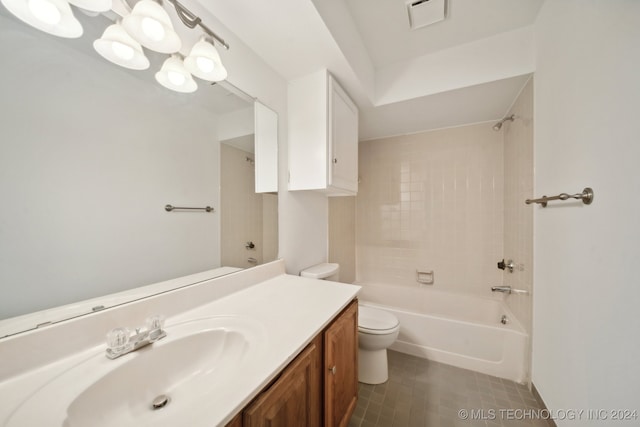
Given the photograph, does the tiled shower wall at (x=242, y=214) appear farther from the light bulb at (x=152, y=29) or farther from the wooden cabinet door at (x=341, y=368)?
the wooden cabinet door at (x=341, y=368)

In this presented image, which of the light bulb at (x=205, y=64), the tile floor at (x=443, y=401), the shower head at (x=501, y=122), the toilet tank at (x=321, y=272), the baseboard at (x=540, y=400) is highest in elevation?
the shower head at (x=501, y=122)

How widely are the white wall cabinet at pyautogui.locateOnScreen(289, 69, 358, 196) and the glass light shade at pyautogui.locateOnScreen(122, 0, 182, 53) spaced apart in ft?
2.63

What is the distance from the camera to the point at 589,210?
35.3 inches

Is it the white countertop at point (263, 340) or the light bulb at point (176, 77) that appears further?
the light bulb at point (176, 77)

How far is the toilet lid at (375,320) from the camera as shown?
5.18 feet

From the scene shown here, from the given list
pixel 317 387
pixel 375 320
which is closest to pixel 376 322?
pixel 375 320

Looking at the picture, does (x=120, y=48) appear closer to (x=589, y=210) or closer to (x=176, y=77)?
(x=176, y=77)

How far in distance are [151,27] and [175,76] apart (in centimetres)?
17

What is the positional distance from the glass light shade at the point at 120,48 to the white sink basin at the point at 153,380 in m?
0.95

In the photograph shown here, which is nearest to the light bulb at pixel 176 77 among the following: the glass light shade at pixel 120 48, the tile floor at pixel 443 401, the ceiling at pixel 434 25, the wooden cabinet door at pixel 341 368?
the glass light shade at pixel 120 48

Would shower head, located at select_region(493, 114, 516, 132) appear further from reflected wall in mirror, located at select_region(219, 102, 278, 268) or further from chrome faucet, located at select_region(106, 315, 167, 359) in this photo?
chrome faucet, located at select_region(106, 315, 167, 359)

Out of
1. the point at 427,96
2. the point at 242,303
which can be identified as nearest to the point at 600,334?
the point at 242,303

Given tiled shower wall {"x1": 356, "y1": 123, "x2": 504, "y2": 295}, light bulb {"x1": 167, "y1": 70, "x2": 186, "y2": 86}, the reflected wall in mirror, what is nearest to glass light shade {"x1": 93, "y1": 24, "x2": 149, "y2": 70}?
light bulb {"x1": 167, "y1": 70, "x2": 186, "y2": 86}

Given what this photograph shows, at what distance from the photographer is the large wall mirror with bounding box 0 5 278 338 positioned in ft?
1.85
